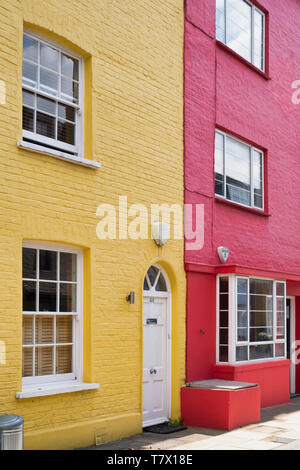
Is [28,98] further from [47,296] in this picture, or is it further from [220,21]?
[220,21]

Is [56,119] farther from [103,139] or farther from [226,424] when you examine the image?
[226,424]

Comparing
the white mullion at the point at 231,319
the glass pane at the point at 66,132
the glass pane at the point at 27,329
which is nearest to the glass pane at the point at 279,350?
the white mullion at the point at 231,319

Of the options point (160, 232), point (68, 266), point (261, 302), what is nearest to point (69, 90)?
point (68, 266)

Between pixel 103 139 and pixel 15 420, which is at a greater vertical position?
pixel 103 139

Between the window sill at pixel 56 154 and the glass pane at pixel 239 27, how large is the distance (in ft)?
19.2

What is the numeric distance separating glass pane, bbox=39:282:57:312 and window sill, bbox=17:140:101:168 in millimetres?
1772

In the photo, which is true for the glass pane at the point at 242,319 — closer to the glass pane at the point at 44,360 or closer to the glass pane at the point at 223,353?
the glass pane at the point at 223,353

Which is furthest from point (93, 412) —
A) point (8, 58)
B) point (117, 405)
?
point (8, 58)

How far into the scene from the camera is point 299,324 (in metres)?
15.9

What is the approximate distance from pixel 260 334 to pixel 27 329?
6160mm

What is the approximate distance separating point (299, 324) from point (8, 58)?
10841 millimetres

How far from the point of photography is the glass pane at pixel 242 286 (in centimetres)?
1219

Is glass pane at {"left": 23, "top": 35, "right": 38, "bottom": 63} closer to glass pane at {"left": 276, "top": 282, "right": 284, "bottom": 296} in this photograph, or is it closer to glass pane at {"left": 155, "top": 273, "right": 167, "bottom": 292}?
glass pane at {"left": 155, "top": 273, "right": 167, "bottom": 292}

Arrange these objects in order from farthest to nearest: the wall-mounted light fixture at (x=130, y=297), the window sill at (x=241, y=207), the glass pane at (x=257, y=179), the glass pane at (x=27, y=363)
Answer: the glass pane at (x=257, y=179), the window sill at (x=241, y=207), the wall-mounted light fixture at (x=130, y=297), the glass pane at (x=27, y=363)
